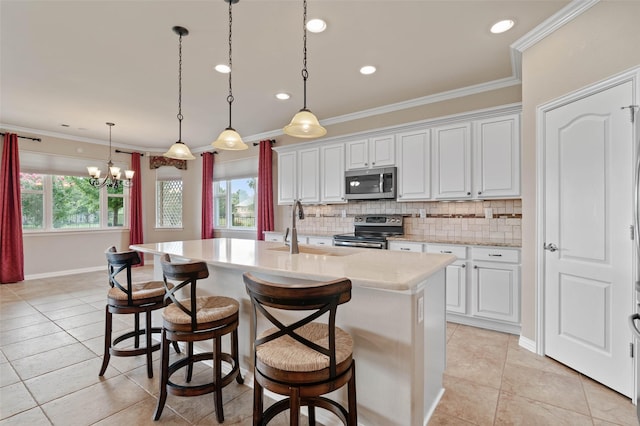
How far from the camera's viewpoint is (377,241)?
13.0 ft

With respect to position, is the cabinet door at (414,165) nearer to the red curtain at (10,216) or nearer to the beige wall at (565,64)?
the beige wall at (565,64)

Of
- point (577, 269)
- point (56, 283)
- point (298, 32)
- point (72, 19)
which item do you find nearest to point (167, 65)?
point (72, 19)

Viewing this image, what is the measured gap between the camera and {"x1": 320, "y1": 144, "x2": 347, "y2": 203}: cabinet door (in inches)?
185

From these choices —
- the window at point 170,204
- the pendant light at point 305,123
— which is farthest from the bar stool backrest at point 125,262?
the window at point 170,204

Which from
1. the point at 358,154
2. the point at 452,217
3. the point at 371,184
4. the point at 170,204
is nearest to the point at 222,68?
the point at 358,154

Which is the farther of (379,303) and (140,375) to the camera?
(140,375)

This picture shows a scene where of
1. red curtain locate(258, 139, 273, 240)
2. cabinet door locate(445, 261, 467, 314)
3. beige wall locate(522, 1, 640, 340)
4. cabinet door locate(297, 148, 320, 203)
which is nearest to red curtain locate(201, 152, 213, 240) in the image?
red curtain locate(258, 139, 273, 240)

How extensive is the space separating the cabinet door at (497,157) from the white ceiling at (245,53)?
24.0 inches

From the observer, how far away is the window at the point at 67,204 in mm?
5785

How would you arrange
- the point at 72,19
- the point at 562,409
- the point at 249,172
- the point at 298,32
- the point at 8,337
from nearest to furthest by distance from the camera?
the point at 562,409
the point at 72,19
the point at 298,32
the point at 8,337
the point at 249,172

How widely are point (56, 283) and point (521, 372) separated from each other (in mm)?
6962

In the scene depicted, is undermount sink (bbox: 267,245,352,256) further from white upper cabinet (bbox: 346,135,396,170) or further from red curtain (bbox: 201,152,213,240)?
red curtain (bbox: 201,152,213,240)

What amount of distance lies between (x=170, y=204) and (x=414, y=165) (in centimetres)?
615

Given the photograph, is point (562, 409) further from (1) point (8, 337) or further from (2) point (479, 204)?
(1) point (8, 337)
